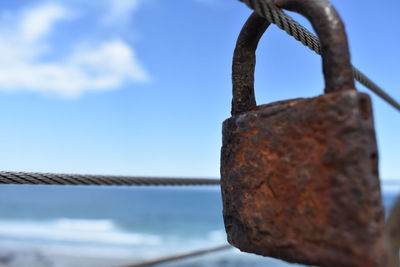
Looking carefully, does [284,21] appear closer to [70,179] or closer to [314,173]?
[314,173]

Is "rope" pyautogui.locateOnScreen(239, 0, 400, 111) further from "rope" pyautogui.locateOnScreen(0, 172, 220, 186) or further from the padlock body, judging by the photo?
"rope" pyautogui.locateOnScreen(0, 172, 220, 186)

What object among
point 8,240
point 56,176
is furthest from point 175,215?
point 56,176

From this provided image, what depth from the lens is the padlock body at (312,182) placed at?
0.45m

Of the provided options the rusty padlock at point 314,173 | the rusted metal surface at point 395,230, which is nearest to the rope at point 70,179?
the rusty padlock at point 314,173

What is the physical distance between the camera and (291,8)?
1.94 feet

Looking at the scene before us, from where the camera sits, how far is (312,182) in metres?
0.49

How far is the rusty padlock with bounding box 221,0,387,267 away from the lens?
456 mm

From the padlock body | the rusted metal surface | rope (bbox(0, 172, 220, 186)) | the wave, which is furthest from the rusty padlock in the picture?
the wave

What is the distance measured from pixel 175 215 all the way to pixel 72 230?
9.62m

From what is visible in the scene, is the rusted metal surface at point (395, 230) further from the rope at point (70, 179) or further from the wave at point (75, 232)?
the wave at point (75, 232)

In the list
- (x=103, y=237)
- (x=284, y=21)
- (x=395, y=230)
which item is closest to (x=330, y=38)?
(x=284, y=21)

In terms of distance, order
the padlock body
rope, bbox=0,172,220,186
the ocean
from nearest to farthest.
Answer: the padlock body → rope, bbox=0,172,220,186 → the ocean

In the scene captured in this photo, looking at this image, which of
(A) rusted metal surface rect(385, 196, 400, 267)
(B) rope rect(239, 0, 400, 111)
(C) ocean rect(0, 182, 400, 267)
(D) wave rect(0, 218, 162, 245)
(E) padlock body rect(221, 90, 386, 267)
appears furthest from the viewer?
(D) wave rect(0, 218, 162, 245)

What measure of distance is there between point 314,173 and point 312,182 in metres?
0.01
